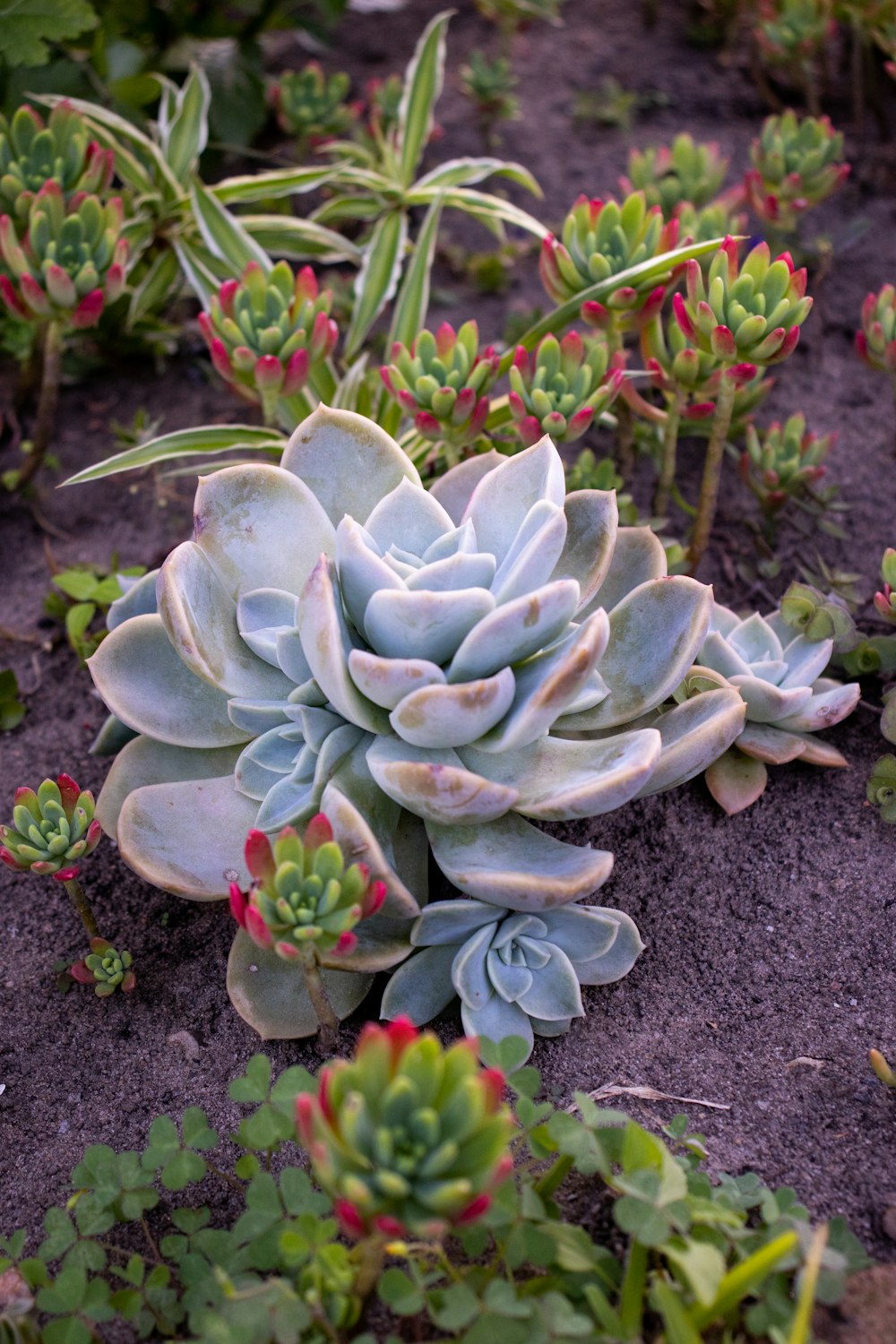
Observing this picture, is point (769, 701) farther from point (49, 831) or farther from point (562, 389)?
point (49, 831)

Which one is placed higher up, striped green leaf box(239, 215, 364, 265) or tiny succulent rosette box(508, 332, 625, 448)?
tiny succulent rosette box(508, 332, 625, 448)

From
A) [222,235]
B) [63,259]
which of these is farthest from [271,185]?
[63,259]

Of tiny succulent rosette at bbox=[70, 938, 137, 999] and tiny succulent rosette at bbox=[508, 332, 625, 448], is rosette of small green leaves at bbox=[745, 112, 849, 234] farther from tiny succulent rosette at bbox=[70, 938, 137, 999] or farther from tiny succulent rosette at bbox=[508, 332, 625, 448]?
tiny succulent rosette at bbox=[70, 938, 137, 999]

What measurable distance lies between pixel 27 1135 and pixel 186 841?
1.35 feet

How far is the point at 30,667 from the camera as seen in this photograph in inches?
78.6

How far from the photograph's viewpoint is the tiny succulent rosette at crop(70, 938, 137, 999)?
1.49 metres

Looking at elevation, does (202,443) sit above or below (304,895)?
below

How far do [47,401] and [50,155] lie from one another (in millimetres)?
432

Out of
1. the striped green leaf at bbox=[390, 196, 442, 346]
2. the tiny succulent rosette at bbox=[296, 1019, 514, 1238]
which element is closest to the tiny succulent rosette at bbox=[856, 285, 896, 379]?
the striped green leaf at bbox=[390, 196, 442, 346]

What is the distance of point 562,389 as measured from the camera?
68.3 inches

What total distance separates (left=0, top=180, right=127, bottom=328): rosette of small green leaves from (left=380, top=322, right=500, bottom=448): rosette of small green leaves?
1.77ft

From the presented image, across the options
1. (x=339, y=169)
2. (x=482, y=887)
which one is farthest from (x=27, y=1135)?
(x=339, y=169)

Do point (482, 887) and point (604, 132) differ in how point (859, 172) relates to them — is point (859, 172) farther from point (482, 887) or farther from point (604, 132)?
point (482, 887)

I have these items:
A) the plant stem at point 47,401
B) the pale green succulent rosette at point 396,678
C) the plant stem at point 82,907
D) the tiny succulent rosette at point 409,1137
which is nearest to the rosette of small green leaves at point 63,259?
the plant stem at point 47,401
